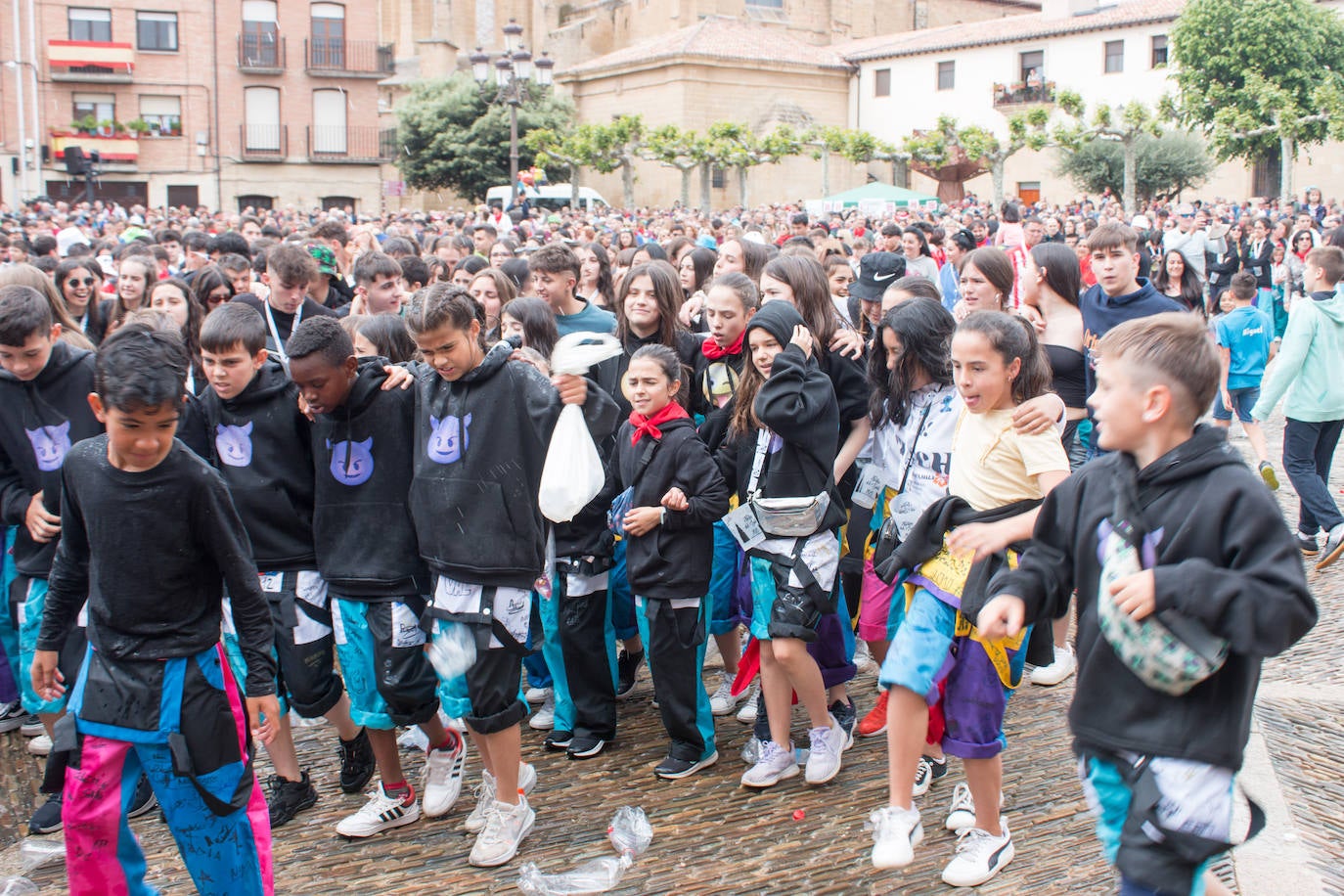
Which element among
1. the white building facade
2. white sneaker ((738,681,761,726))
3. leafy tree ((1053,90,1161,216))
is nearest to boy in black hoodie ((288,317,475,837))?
white sneaker ((738,681,761,726))

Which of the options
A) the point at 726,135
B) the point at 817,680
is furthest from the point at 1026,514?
the point at 726,135

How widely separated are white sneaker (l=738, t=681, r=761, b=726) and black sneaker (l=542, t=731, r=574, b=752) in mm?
760

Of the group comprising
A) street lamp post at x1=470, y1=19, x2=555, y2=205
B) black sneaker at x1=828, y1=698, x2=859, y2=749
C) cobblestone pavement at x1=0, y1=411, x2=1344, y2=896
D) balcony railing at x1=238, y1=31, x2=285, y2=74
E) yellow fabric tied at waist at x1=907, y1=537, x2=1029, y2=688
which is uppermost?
balcony railing at x1=238, y1=31, x2=285, y2=74

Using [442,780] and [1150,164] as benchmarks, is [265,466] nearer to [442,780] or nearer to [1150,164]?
[442,780]

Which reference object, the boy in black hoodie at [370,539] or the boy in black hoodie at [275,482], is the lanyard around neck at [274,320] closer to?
the boy in black hoodie at [275,482]

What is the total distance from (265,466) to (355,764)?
119 centimetres

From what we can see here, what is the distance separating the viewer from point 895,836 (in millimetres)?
3205

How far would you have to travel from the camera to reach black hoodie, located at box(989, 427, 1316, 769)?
2.25 metres

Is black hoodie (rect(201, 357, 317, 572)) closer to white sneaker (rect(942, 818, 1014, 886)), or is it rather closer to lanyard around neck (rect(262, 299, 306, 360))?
lanyard around neck (rect(262, 299, 306, 360))

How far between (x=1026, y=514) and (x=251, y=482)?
8.23 feet

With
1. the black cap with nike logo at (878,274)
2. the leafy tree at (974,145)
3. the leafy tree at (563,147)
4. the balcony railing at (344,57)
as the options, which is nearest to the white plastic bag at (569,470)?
the black cap with nike logo at (878,274)

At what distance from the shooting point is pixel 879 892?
3.49 meters

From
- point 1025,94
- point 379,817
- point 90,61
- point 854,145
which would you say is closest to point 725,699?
point 379,817

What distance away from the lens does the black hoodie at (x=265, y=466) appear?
385 cm
